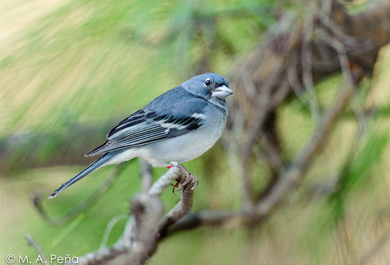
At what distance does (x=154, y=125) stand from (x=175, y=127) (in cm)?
5

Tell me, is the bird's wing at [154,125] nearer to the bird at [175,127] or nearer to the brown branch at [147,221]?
the bird at [175,127]

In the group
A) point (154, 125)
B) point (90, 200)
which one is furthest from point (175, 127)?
point (90, 200)

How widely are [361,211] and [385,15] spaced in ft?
2.06

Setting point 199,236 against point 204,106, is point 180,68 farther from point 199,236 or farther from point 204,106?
point 199,236

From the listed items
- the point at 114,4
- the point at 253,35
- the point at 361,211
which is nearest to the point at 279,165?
the point at 361,211

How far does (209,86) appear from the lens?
3.77 feet

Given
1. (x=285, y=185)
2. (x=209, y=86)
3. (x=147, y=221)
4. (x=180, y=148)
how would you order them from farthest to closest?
(x=285, y=185) < (x=209, y=86) < (x=180, y=148) < (x=147, y=221)

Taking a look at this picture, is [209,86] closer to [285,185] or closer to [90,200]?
[285,185]

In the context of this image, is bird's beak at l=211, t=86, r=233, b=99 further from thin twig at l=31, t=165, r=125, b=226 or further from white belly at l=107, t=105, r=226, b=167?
thin twig at l=31, t=165, r=125, b=226

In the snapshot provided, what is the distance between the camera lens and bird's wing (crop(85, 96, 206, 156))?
1041mm

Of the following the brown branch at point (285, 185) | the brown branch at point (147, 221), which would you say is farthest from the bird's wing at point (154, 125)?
the brown branch at point (285, 185)

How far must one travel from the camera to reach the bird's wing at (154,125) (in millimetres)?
1041

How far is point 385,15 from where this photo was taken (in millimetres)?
1361

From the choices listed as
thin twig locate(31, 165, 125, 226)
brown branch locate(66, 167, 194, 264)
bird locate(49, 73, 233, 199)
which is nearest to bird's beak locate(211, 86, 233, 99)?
bird locate(49, 73, 233, 199)
